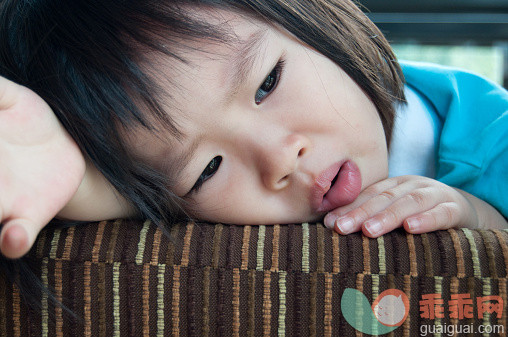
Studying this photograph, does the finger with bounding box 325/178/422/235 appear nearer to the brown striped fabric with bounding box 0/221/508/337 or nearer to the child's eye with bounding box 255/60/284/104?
the brown striped fabric with bounding box 0/221/508/337

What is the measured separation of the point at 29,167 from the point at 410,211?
408 millimetres

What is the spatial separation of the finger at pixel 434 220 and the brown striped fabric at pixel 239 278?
13 millimetres

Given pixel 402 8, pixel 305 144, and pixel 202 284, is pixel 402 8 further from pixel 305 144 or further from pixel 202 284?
pixel 202 284

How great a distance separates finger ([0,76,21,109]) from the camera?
46 cm

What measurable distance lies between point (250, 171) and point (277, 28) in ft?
0.70

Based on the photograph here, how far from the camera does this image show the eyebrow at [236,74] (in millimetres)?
626

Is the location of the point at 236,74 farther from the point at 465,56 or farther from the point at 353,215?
the point at 465,56

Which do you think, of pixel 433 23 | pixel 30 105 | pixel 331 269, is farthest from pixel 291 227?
pixel 433 23

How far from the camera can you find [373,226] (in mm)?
507

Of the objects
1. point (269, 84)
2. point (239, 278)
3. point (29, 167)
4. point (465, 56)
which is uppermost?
point (465, 56)

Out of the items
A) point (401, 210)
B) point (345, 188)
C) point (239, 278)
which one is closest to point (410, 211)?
point (401, 210)

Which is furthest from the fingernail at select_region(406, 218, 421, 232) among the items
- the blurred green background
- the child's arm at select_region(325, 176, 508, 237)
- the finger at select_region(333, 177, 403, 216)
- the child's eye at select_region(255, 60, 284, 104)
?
the blurred green background

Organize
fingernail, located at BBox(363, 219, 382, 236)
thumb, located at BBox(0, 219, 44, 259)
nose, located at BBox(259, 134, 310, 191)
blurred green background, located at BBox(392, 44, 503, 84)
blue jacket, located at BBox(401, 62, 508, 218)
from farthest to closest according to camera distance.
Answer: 1. blurred green background, located at BBox(392, 44, 503, 84)
2. blue jacket, located at BBox(401, 62, 508, 218)
3. nose, located at BBox(259, 134, 310, 191)
4. fingernail, located at BBox(363, 219, 382, 236)
5. thumb, located at BBox(0, 219, 44, 259)

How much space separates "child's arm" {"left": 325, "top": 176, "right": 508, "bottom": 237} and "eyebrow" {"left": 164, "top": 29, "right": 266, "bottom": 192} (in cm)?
20
